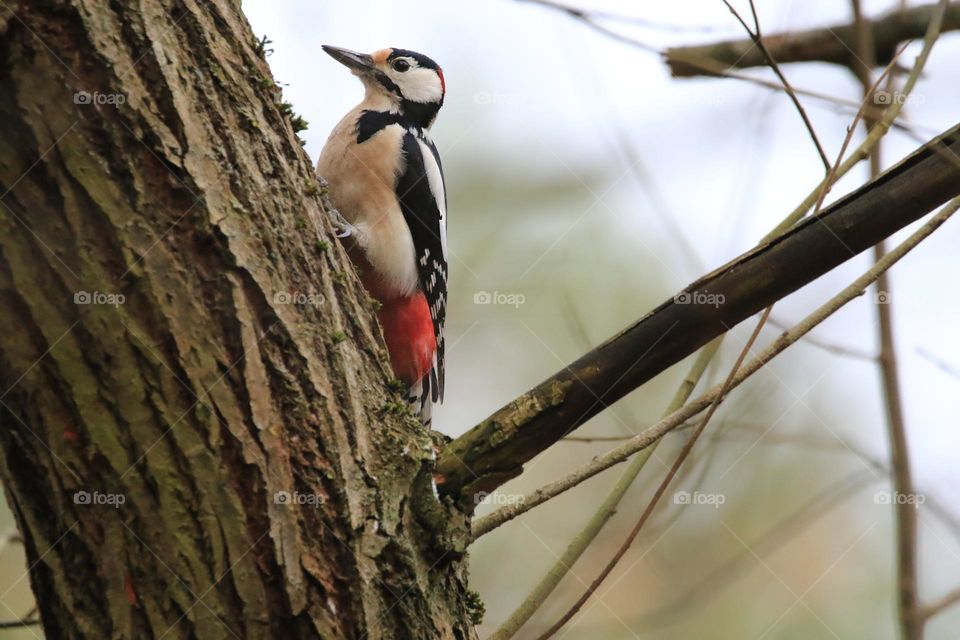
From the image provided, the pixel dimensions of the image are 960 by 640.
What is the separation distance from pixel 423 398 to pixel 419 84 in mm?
1612

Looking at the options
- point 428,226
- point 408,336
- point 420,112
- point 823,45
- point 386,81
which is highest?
point 386,81

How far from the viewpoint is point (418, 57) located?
168 inches

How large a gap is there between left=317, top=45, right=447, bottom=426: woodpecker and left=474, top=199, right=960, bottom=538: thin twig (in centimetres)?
172

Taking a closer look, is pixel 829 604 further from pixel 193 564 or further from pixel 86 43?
pixel 86 43

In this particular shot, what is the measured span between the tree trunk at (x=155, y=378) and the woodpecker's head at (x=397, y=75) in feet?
8.60

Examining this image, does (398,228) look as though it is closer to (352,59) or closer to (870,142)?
(352,59)

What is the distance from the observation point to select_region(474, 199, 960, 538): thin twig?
5.85 feet

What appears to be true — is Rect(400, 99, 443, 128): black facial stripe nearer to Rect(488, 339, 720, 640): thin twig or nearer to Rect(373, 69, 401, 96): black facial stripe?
Rect(373, 69, 401, 96): black facial stripe

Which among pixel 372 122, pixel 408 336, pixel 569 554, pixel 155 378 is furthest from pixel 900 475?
pixel 372 122

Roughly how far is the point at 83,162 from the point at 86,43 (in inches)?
8.4

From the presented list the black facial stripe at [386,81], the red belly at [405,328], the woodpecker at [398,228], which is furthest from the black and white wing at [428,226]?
the black facial stripe at [386,81]

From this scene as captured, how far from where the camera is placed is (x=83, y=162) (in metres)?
1.44

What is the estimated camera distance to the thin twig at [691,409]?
1.78m

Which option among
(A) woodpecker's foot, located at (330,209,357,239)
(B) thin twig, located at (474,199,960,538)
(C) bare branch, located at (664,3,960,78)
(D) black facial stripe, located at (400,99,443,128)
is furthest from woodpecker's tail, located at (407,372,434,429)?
(B) thin twig, located at (474,199,960,538)
